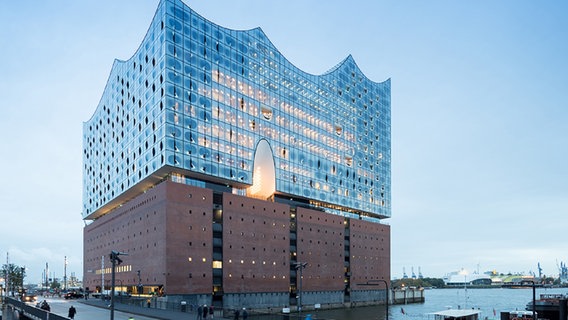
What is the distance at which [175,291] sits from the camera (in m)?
78.2

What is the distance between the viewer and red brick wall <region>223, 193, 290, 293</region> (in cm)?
8731

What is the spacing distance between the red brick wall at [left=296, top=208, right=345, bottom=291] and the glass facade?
4995mm

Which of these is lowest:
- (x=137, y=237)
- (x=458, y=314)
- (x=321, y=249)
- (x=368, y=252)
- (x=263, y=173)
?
(x=458, y=314)

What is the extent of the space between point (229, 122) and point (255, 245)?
22816 millimetres

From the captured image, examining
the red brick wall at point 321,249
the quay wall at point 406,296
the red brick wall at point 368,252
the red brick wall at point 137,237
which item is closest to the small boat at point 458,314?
the red brick wall at point 137,237

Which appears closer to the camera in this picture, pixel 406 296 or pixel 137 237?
pixel 137 237

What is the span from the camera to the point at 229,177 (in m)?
90.9

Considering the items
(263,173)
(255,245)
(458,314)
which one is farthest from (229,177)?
(458,314)

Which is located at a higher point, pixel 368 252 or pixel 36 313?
pixel 36 313

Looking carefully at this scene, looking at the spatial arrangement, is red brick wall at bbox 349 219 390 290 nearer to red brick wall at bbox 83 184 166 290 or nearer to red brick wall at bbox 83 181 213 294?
red brick wall at bbox 83 181 213 294

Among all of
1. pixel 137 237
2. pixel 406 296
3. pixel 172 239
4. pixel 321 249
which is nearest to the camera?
pixel 172 239

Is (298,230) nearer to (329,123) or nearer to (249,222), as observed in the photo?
(249,222)

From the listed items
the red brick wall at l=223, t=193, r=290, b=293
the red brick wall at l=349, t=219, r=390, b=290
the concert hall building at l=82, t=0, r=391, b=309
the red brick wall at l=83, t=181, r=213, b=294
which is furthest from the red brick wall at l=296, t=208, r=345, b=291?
the red brick wall at l=83, t=181, r=213, b=294

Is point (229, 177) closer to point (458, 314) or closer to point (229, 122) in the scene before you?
point (229, 122)
